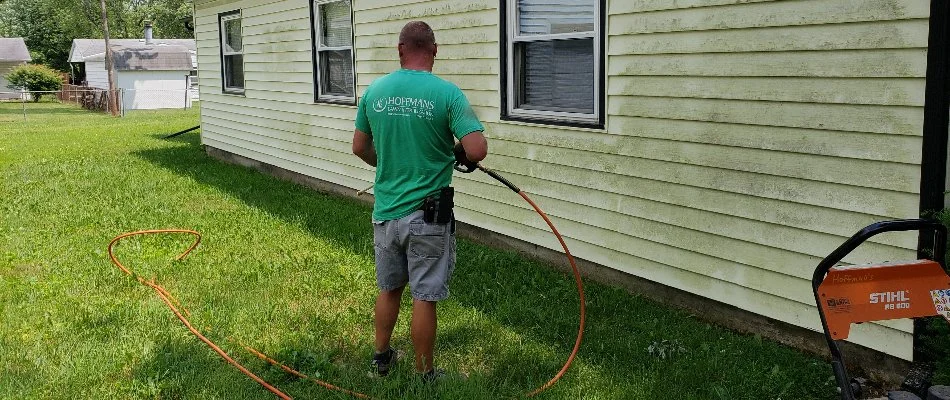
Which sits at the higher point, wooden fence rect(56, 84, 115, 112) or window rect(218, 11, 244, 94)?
window rect(218, 11, 244, 94)

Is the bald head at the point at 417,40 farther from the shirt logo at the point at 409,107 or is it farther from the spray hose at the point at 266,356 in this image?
the spray hose at the point at 266,356

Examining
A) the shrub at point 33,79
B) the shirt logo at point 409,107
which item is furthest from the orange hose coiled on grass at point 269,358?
the shrub at point 33,79

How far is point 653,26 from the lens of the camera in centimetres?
511

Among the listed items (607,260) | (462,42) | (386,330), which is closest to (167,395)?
(386,330)

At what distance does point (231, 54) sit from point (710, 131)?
31.2 feet

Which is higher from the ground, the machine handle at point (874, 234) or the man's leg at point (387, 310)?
the machine handle at point (874, 234)

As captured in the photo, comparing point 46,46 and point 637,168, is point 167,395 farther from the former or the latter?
point 46,46

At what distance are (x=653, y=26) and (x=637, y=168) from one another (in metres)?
0.90

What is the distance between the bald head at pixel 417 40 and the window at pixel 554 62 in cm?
206

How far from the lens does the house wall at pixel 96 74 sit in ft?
156

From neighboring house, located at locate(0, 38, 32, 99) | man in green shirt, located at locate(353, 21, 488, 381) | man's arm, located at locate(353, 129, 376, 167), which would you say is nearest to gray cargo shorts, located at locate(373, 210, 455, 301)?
man in green shirt, located at locate(353, 21, 488, 381)

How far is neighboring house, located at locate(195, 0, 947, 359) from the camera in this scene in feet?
12.9

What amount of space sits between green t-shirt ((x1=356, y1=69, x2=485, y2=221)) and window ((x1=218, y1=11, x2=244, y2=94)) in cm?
910

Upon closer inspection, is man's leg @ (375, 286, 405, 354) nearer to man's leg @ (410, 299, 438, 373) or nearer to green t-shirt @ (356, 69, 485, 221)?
man's leg @ (410, 299, 438, 373)
